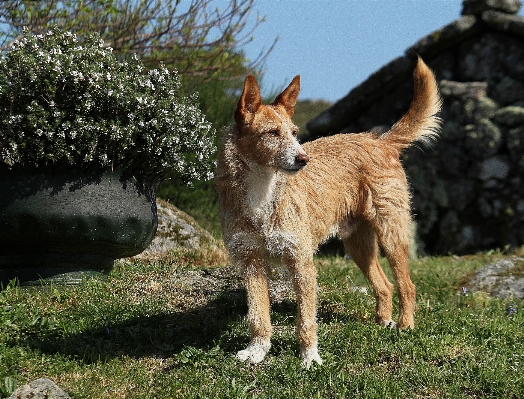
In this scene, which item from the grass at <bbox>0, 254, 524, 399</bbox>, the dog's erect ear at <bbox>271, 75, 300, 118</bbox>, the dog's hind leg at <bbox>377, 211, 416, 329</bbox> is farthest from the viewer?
the dog's hind leg at <bbox>377, 211, 416, 329</bbox>

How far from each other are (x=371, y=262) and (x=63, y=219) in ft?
9.67

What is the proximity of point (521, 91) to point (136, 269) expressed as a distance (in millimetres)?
7979

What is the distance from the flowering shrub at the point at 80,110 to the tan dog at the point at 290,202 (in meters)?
1.57

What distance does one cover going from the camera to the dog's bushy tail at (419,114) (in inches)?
254

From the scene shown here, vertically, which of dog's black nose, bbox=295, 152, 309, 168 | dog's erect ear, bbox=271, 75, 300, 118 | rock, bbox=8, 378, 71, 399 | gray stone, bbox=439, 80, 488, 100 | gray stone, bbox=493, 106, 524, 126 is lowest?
rock, bbox=8, 378, 71, 399

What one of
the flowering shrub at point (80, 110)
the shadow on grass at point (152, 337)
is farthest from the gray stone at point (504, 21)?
the shadow on grass at point (152, 337)

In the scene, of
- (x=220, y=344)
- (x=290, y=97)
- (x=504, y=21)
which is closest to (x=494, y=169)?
(x=504, y=21)

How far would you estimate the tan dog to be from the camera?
16.2ft

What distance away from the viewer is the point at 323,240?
19.5ft

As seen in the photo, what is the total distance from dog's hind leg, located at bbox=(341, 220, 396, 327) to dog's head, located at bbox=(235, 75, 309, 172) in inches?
66.4

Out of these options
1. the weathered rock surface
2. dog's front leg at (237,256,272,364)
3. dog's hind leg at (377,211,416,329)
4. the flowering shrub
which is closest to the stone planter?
the flowering shrub

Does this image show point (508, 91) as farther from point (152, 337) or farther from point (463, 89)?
point (152, 337)

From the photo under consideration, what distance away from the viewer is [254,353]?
5059 mm

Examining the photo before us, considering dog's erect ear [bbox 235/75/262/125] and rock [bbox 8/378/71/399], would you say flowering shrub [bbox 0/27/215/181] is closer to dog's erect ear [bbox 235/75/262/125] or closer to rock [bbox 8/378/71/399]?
dog's erect ear [bbox 235/75/262/125]
